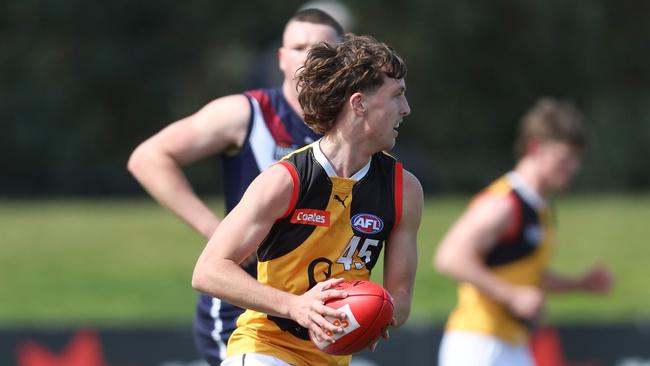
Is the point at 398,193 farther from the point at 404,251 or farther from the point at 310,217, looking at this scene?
the point at 310,217

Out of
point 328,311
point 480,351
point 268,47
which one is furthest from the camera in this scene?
point 268,47

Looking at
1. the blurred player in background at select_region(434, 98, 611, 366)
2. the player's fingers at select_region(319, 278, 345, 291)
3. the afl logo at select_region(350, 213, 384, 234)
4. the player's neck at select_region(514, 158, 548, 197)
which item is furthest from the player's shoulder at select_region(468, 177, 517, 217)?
the player's fingers at select_region(319, 278, 345, 291)

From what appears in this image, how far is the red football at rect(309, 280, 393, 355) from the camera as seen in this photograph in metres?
4.00

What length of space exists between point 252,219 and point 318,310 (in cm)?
40

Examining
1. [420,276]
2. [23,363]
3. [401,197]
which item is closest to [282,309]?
[401,197]

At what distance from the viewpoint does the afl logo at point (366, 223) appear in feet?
14.1

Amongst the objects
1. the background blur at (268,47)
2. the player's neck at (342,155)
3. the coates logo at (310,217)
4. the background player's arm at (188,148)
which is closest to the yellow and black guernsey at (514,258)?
the background player's arm at (188,148)

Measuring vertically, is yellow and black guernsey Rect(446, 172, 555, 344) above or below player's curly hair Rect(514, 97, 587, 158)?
below

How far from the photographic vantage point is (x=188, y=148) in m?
5.27

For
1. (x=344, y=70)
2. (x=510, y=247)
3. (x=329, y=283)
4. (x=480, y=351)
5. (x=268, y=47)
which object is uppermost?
(x=268, y=47)

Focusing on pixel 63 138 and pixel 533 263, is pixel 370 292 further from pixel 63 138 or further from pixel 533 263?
pixel 63 138

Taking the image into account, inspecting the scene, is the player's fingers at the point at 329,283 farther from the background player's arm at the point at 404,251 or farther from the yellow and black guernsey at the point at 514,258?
the yellow and black guernsey at the point at 514,258

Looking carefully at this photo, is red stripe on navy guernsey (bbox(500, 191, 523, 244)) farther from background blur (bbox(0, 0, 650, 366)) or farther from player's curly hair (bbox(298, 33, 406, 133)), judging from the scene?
background blur (bbox(0, 0, 650, 366))

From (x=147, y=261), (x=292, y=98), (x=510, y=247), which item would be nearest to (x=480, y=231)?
(x=510, y=247)
